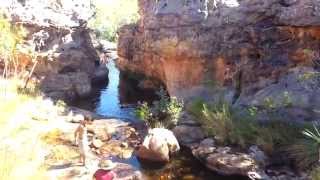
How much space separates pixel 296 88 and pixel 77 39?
14.0 meters

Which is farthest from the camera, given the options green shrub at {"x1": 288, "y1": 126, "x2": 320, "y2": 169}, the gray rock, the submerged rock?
the submerged rock

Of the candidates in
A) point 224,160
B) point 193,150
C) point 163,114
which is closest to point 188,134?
point 193,150

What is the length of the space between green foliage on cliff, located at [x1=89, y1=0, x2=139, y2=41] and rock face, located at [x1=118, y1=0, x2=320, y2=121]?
21303 millimetres

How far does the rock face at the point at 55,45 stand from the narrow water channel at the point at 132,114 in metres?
1.06

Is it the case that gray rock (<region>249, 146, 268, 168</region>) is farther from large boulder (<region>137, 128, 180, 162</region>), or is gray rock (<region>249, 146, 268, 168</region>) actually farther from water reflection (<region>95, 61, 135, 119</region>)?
water reflection (<region>95, 61, 135, 119</region>)

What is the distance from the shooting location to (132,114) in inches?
779

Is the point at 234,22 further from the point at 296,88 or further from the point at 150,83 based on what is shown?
the point at 150,83

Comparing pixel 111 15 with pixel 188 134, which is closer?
pixel 188 134

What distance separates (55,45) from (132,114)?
6.43m

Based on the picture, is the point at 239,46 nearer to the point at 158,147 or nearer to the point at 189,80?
the point at 189,80

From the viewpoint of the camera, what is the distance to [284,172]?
11930mm

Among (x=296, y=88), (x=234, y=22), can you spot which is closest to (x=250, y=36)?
(x=234, y=22)

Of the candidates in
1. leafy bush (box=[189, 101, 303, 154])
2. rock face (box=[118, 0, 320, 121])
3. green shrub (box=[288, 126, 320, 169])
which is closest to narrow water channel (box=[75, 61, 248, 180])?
leafy bush (box=[189, 101, 303, 154])

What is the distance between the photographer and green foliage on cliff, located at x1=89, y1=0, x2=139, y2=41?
142 feet
